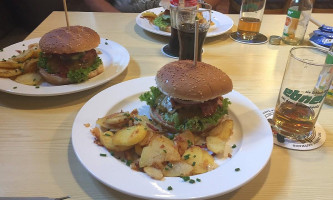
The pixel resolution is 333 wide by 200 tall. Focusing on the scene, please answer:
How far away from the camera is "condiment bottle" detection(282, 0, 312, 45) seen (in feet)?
7.23

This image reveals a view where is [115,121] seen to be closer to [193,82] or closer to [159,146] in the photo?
[159,146]

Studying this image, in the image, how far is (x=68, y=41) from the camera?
1765mm

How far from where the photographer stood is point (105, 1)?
3582mm

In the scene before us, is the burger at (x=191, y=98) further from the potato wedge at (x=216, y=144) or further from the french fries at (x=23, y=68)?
the french fries at (x=23, y=68)

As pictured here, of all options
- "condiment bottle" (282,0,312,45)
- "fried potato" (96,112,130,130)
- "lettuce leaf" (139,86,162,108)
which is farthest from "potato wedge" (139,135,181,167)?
"condiment bottle" (282,0,312,45)

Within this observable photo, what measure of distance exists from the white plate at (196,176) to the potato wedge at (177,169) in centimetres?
3

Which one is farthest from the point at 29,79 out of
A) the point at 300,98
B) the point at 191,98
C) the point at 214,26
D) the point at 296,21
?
the point at 296,21

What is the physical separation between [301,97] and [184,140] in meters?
Answer: 0.55

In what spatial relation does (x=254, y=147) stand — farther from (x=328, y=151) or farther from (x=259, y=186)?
(x=328, y=151)

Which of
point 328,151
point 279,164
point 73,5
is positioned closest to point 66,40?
point 279,164

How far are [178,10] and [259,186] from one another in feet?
4.08

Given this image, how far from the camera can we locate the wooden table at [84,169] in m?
1.08

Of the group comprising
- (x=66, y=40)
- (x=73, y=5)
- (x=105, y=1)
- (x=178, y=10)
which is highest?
(x=178, y=10)

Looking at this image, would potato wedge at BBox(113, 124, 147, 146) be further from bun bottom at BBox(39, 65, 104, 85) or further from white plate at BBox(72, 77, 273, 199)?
bun bottom at BBox(39, 65, 104, 85)
